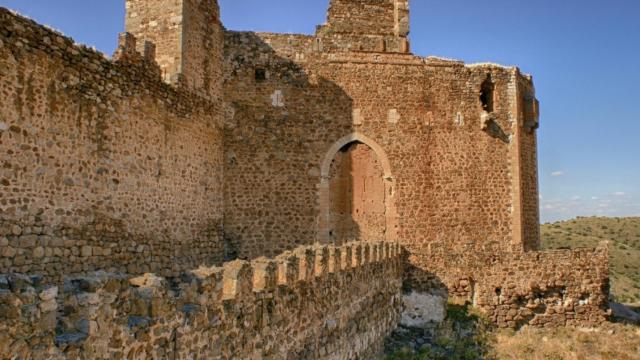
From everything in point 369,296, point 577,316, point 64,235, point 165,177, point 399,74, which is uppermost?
point 399,74

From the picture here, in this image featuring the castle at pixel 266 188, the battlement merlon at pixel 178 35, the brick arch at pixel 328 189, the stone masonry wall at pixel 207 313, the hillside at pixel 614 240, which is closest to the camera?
the stone masonry wall at pixel 207 313

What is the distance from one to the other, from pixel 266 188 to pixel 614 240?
34.5m

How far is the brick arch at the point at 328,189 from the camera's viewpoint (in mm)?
15094

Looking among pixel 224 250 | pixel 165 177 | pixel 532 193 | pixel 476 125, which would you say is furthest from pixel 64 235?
pixel 532 193

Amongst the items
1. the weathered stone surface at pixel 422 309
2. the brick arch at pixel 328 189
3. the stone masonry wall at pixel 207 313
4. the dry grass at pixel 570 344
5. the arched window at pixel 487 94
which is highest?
the arched window at pixel 487 94

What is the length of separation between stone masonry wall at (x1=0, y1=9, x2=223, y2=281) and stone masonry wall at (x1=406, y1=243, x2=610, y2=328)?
20.3 ft

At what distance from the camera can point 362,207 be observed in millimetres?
17969

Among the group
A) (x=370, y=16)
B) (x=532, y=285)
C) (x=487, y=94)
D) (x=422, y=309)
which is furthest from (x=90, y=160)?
(x=487, y=94)

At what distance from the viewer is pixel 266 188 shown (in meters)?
14.9

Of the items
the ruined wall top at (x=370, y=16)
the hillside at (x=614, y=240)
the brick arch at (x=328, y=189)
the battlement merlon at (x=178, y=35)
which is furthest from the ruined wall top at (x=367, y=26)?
the hillside at (x=614, y=240)

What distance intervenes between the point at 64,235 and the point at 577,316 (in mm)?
11475

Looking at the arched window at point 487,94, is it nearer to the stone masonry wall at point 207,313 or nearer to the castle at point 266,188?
the castle at point 266,188

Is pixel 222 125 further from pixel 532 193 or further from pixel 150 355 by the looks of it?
pixel 150 355

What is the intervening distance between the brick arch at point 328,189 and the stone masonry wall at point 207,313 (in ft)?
14.9
